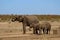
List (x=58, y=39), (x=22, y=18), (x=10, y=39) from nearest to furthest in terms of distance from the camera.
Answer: (x=10, y=39)
(x=58, y=39)
(x=22, y=18)

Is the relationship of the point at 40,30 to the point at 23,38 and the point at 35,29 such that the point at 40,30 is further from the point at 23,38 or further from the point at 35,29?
the point at 23,38

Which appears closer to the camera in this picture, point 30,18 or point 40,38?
point 40,38

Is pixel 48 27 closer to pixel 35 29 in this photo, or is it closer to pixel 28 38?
pixel 35 29

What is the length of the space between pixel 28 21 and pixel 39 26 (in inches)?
155

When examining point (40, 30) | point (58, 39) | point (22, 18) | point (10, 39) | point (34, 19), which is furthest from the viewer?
point (34, 19)

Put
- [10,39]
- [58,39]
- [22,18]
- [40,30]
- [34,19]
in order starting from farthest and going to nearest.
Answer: [34,19]
[22,18]
[40,30]
[58,39]
[10,39]

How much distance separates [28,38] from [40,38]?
31.2 inches

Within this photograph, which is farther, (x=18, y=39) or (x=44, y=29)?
(x=44, y=29)

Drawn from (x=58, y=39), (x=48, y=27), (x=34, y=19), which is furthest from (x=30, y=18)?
(x=58, y=39)

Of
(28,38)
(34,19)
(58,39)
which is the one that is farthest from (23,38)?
(34,19)

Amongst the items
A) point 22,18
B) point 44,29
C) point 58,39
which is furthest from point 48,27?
point 58,39

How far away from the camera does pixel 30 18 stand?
26359 mm

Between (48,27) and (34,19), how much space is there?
3.99 metres

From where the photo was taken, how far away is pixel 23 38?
52.2 ft
